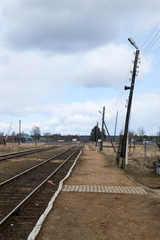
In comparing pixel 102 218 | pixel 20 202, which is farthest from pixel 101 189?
pixel 102 218

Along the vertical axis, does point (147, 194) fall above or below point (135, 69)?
below

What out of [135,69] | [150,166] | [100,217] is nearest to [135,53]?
[135,69]

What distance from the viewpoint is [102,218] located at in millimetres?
5953

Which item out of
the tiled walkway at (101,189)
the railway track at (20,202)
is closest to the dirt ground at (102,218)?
the railway track at (20,202)

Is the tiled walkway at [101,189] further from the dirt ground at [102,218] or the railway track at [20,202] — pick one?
the railway track at [20,202]

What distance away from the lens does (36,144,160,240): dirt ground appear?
490 centimetres

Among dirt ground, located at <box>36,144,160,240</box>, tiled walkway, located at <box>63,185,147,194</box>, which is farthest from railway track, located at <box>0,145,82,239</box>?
tiled walkway, located at <box>63,185,147,194</box>

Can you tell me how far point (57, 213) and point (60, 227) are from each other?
990mm

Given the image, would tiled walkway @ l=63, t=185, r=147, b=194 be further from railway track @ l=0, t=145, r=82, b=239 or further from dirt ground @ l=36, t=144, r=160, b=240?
railway track @ l=0, t=145, r=82, b=239

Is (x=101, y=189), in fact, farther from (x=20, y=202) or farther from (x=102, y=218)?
(x=102, y=218)

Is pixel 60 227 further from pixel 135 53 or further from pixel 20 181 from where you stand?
pixel 135 53

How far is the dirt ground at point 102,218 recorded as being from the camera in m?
4.90

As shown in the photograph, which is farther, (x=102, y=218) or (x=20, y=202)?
(x=20, y=202)

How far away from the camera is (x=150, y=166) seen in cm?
1902
